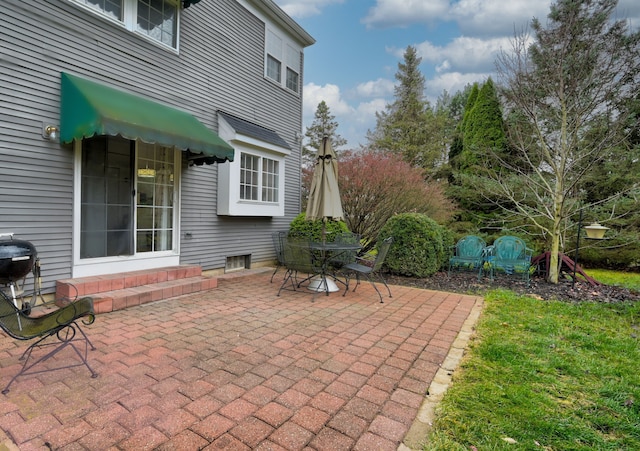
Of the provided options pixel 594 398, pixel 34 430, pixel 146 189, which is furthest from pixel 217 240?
pixel 594 398

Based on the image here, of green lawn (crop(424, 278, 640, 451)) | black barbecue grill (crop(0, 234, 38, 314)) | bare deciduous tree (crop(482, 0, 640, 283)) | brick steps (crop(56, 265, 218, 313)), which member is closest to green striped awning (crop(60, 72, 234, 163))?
black barbecue grill (crop(0, 234, 38, 314))

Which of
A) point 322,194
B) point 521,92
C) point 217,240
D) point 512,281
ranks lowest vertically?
point 512,281

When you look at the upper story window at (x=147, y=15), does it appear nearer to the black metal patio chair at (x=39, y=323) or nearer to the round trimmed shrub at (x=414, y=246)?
the black metal patio chair at (x=39, y=323)

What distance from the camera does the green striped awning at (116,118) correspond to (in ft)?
13.4

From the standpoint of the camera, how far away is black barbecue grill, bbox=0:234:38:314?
11.5 ft

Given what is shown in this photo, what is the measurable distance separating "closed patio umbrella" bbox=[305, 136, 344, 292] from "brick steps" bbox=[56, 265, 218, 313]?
2108mm

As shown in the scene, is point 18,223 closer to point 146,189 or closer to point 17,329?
point 146,189

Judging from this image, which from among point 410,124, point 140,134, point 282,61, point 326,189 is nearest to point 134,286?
point 140,134

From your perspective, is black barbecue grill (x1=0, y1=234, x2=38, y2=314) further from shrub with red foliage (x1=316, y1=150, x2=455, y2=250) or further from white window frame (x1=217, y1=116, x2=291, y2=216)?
shrub with red foliage (x1=316, y1=150, x2=455, y2=250)

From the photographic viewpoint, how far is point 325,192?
223 inches

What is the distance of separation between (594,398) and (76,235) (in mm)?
6040

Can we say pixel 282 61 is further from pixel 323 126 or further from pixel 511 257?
pixel 323 126

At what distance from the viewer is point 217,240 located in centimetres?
710

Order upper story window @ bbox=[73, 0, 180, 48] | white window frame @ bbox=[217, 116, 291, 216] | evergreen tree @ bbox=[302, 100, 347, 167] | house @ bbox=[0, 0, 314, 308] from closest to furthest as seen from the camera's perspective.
Result: house @ bbox=[0, 0, 314, 308] < upper story window @ bbox=[73, 0, 180, 48] < white window frame @ bbox=[217, 116, 291, 216] < evergreen tree @ bbox=[302, 100, 347, 167]
